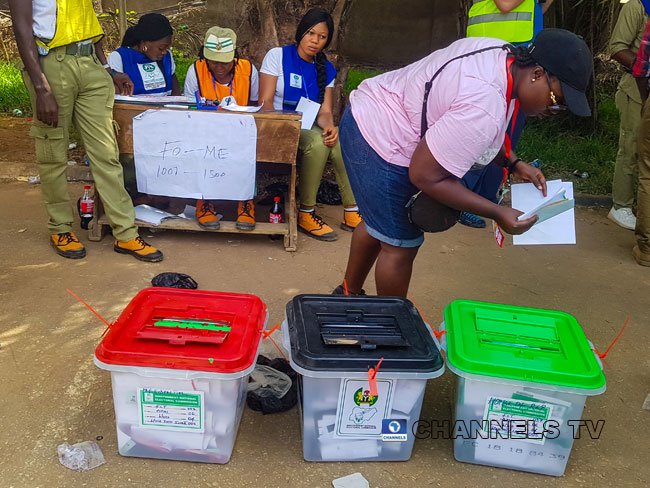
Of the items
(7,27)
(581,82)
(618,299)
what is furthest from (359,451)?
(7,27)

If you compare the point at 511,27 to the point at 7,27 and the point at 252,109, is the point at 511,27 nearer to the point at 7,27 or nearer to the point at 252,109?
the point at 252,109

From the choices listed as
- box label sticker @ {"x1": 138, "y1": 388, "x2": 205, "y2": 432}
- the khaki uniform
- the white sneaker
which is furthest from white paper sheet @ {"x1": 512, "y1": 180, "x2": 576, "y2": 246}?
the white sneaker

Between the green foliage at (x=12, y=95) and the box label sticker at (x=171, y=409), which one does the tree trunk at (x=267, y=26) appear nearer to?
the green foliage at (x=12, y=95)

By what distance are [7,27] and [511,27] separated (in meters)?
7.06

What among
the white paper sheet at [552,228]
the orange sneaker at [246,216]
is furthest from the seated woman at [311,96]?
the white paper sheet at [552,228]

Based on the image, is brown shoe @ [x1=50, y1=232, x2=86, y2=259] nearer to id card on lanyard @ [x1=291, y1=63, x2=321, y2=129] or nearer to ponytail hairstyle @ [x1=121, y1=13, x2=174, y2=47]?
ponytail hairstyle @ [x1=121, y1=13, x2=174, y2=47]

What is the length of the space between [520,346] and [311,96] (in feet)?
9.58

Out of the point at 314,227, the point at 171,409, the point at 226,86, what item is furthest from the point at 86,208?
the point at 171,409

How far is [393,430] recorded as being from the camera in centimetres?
227

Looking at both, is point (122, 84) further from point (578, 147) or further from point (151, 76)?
point (578, 147)

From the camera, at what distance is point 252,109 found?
4.19 meters

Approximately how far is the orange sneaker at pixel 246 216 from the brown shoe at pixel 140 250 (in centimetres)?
57

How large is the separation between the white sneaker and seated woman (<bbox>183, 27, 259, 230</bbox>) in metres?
2.88

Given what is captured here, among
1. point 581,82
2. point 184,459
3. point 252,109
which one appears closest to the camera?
point 581,82
